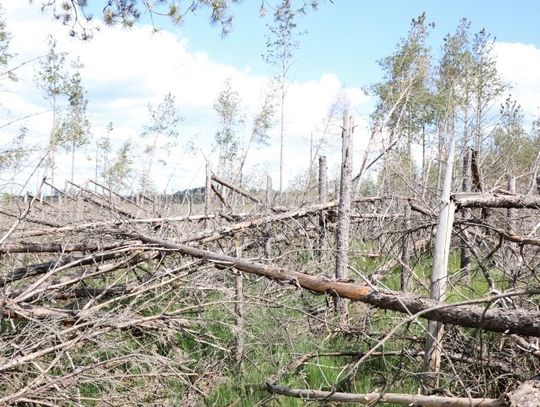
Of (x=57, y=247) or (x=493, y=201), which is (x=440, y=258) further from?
(x=57, y=247)

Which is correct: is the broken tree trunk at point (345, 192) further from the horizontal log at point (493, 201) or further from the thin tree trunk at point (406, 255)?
the horizontal log at point (493, 201)

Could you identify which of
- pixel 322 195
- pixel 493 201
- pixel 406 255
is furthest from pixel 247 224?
pixel 493 201

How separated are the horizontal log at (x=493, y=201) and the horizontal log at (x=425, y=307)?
839mm

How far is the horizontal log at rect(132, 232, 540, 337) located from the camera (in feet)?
8.14

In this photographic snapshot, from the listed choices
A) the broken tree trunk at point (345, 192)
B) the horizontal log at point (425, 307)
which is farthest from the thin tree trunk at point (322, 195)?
the horizontal log at point (425, 307)

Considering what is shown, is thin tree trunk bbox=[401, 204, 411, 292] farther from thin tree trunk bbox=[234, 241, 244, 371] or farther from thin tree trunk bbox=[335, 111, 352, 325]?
thin tree trunk bbox=[234, 241, 244, 371]

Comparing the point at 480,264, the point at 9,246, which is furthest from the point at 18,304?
the point at 480,264

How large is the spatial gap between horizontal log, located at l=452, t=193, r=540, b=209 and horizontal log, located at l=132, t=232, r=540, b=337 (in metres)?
0.84

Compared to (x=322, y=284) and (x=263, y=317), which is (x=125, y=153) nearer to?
(x=263, y=317)

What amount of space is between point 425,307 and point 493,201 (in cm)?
123

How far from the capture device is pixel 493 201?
11.8 feet

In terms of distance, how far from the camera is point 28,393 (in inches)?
126

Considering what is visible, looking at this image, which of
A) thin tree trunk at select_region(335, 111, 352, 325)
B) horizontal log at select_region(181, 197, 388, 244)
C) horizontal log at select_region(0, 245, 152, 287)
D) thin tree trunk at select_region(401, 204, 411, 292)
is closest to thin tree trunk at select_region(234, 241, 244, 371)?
horizontal log at select_region(181, 197, 388, 244)

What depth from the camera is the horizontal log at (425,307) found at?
248 centimetres
